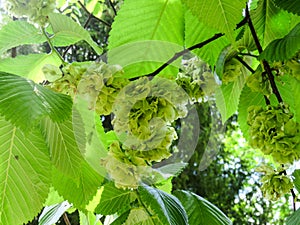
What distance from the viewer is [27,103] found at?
1.08ft

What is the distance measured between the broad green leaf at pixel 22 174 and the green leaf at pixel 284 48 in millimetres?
218

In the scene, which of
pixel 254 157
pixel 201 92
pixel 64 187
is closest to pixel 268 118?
pixel 201 92

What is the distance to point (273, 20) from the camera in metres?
0.53

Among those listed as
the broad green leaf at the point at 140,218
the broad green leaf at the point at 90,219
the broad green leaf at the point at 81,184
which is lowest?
the broad green leaf at the point at 90,219

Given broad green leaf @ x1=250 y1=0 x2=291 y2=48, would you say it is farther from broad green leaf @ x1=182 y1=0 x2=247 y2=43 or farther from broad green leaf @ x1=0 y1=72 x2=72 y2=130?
broad green leaf @ x1=0 y1=72 x2=72 y2=130

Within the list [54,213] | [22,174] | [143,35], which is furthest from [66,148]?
[54,213]

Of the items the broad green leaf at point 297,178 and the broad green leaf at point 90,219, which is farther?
the broad green leaf at point 90,219

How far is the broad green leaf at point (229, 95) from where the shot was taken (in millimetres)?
594

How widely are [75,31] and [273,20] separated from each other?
8.3 inches

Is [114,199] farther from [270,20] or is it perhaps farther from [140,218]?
[270,20]

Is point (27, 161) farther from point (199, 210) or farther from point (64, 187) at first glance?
point (199, 210)

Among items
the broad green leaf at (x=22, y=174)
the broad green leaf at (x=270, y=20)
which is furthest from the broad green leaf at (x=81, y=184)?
the broad green leaf at (x=270, y=20)

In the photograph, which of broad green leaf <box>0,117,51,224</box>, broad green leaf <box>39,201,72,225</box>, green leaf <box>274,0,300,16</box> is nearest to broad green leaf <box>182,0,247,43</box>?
green leaf <box>274,0,300,16</box>

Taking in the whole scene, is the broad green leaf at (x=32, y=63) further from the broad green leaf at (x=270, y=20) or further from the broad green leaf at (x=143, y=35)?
the broad green leaf at (x=270, y=20)
